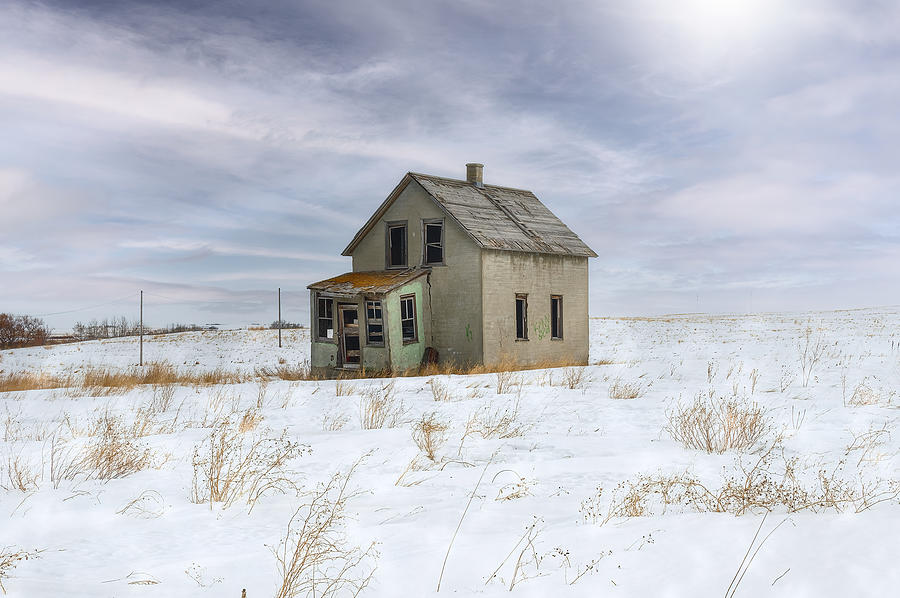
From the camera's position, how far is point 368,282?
19.3 m

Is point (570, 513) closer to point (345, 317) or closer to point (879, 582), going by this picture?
point (879, 582)

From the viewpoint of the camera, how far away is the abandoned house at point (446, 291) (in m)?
18.8

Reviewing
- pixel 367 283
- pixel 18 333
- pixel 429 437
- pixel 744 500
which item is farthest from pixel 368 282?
pixel 18 333

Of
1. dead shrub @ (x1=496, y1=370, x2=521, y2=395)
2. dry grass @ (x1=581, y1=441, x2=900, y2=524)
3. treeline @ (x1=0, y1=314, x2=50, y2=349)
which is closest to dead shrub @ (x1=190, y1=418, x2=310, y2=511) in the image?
dry grass @ (x1=581, y1=441, x2=900, y2=524)

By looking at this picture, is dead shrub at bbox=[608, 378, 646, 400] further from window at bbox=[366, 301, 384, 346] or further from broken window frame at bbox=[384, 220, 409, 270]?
broken window frame at bbox=[384, 220, 409, 270]

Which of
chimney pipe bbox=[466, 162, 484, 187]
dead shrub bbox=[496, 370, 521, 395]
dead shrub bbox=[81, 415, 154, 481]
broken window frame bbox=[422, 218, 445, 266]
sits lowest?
dead shrub bbox=[81, 415, 154, 481]

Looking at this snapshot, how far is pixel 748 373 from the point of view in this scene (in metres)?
14.0

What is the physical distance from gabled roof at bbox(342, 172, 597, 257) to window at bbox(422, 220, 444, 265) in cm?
70

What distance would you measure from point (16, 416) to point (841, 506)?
1125cm

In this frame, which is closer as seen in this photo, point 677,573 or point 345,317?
point 677,573

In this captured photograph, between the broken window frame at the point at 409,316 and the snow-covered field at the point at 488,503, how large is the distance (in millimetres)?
8090

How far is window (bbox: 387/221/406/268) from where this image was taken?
68.2ft

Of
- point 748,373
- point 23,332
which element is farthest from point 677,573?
point 23,332

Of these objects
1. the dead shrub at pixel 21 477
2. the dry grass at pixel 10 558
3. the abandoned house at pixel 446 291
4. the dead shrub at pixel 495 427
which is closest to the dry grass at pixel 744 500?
the dead shrub at pixel 495 427
